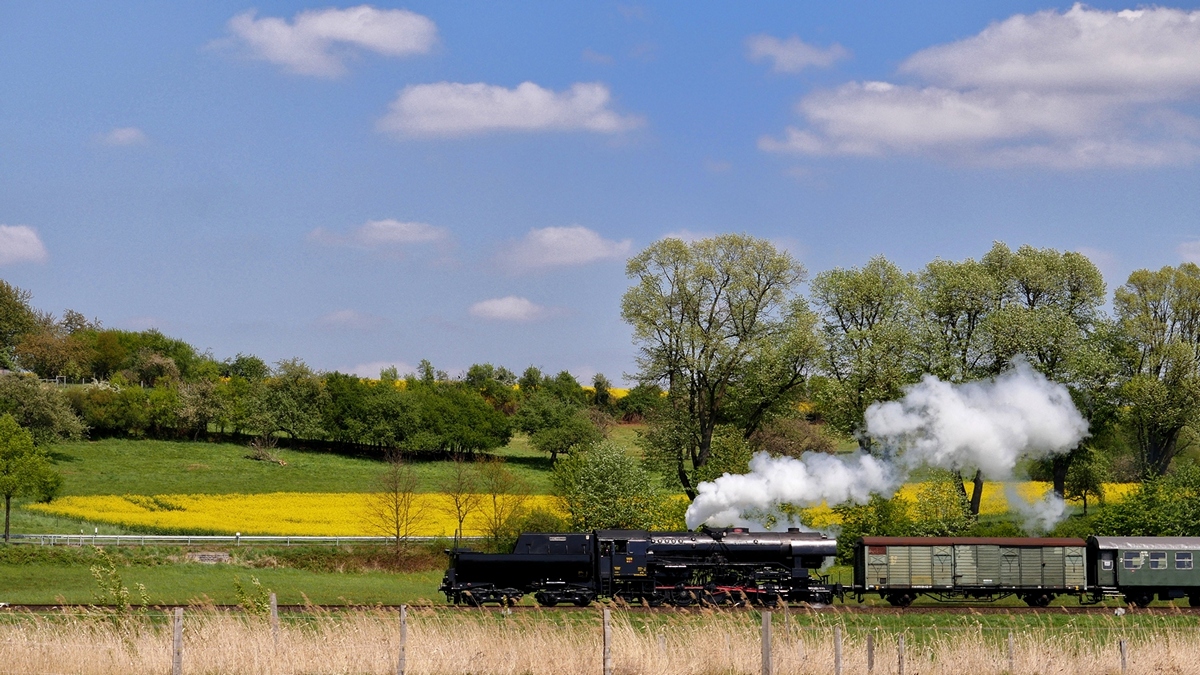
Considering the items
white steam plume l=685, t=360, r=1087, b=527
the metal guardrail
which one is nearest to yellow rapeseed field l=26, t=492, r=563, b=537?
the metal guardrail

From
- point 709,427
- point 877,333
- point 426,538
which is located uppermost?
point 877,333

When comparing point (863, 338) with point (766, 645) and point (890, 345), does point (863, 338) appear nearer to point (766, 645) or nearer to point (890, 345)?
point (890, 345)

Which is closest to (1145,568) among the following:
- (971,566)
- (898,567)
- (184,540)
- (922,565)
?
(971,566)

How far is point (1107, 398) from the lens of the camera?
73812 mm

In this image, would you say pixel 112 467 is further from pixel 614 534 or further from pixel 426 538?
pixel 614 534

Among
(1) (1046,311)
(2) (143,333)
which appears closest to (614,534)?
(1) (1046,311)

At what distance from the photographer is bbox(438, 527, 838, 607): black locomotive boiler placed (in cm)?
4525

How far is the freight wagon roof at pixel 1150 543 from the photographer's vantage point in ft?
157

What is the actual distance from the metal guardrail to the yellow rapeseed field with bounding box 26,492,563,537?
16.5 ft

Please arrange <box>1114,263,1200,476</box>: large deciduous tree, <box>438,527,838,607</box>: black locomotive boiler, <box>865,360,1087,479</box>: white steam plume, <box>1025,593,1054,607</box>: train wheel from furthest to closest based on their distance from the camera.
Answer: <box>1114,263,1200,476</box>: large deciduous tree → <box>865,360,1087,479</box>: white steam plume → <box>1025,593,1054,607</box>: train wheel → <box>438,527,838,607</box>: black locomotive boiler

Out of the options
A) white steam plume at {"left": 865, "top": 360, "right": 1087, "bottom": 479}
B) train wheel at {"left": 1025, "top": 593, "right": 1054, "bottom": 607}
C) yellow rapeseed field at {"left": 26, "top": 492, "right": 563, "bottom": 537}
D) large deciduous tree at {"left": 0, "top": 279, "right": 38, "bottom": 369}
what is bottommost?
train wheel at {"left": 1025, "top": 593, "right": 1054, "bottom": 607}

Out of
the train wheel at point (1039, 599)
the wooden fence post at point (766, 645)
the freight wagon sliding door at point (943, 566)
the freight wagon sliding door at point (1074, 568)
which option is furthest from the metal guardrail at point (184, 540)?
the wooden fence post at point (766, 645)

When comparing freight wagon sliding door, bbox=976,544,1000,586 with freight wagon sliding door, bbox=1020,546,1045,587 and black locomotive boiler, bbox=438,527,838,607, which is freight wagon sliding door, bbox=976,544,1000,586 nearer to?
freight wagon sliding door, bbox=1020,546,1045,587

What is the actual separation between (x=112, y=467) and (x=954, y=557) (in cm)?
7597
